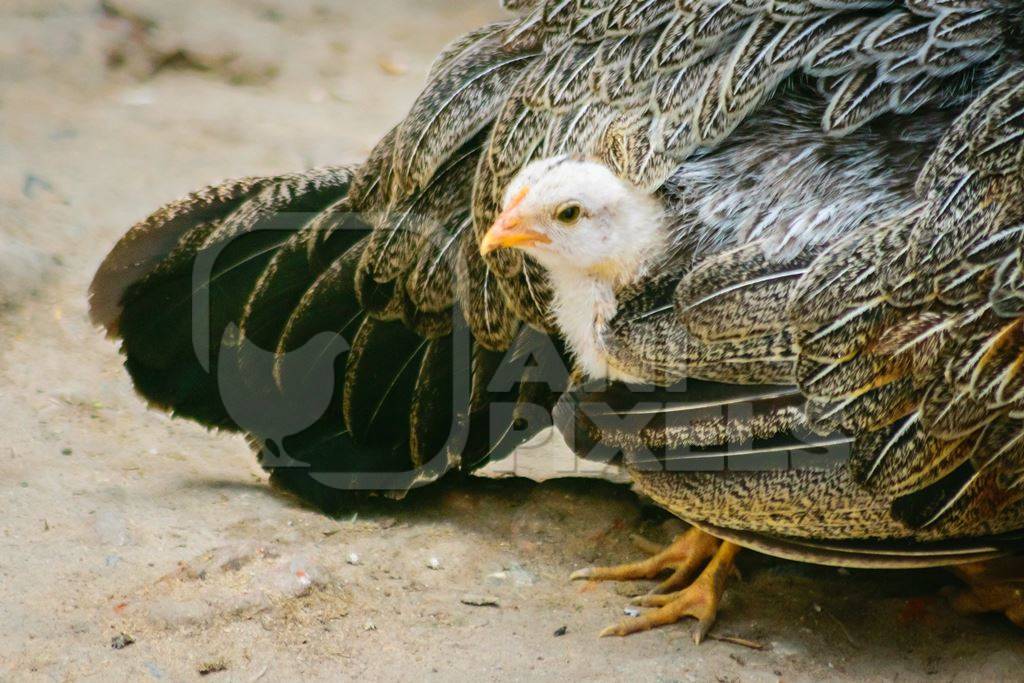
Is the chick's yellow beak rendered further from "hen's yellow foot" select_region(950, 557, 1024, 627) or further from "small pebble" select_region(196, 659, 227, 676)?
"hen's yellow foot" select_region(950, 557, 1024, 627)

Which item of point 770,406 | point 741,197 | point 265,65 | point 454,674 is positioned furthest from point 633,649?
point 265,65

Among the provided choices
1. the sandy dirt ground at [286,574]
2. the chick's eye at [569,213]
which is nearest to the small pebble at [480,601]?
the sandy dirt ground at [286,574]

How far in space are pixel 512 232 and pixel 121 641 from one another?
1.13m

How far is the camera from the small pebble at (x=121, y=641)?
2.36 meters

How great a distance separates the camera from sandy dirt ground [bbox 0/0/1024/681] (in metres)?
2.40

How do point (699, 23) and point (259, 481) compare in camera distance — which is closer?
point (699, 23)

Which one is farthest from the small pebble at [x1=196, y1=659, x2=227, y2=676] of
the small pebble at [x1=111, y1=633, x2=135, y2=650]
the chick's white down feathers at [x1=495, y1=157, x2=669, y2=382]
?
the chick's white down feathers at [x1=495, y1=157, x2=669, y2=382]

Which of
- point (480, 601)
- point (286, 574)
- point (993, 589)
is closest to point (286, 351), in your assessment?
point (286, 574)

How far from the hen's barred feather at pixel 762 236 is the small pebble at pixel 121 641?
2.29 feet

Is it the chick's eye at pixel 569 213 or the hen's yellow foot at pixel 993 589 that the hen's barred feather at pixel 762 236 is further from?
the hen's yellow foot at pixel 993 589

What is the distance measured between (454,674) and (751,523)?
2.15 feet

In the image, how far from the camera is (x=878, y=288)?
2.12 meters

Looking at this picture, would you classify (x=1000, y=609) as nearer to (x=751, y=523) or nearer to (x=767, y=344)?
(x=751, y=523)

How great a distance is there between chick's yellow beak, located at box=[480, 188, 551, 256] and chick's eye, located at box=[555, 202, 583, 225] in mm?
51
